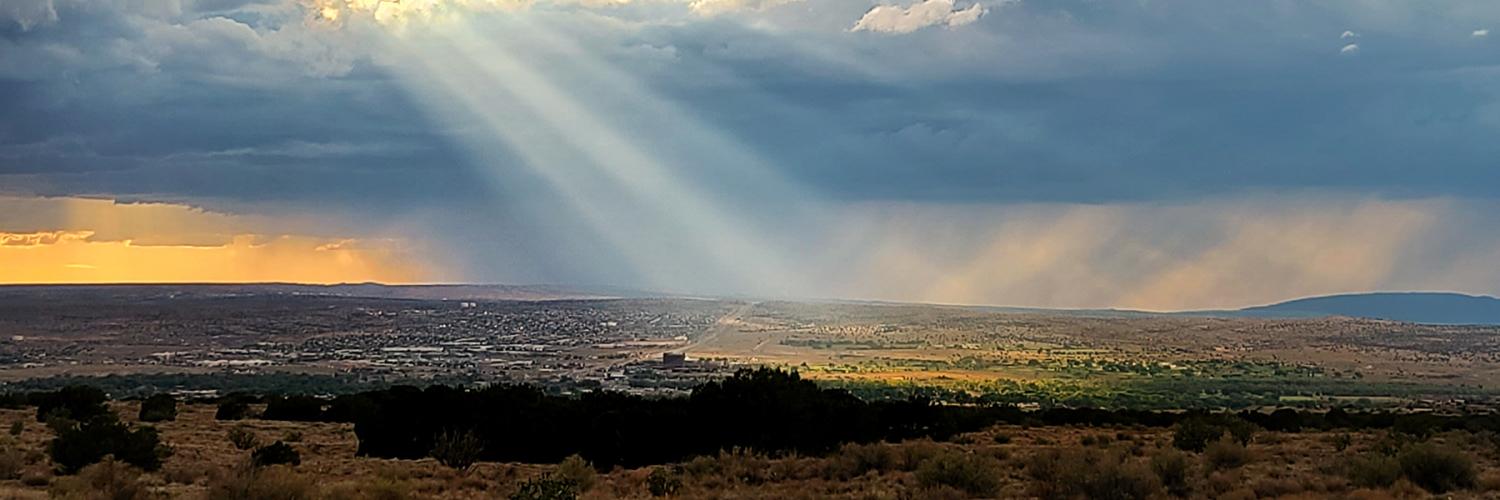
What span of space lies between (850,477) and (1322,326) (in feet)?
556

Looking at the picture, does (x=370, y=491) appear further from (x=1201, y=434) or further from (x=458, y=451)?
(x=1201, y=434)

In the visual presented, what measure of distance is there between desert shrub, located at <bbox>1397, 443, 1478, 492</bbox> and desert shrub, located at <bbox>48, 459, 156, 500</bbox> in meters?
21.6

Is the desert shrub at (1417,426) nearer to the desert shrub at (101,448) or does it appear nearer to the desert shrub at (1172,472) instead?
the desert shrub at (1172,472)

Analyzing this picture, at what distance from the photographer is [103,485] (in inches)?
819

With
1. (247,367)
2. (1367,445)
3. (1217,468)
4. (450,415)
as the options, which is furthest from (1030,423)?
(247,367)

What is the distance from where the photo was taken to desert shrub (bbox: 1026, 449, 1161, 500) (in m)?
21.1

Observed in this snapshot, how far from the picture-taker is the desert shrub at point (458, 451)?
27.8 meters

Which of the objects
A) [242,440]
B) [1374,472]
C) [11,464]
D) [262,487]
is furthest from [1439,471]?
[242,440]

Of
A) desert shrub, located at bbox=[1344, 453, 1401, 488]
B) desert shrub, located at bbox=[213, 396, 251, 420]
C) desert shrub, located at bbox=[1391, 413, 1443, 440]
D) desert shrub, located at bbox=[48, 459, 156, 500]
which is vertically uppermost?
desert shrub, located at bbox=[1344, 453, 1401, 488]

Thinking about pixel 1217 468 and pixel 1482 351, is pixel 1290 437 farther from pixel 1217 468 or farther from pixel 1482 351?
pixel 1482 351

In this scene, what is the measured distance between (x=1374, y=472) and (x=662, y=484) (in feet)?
42.1

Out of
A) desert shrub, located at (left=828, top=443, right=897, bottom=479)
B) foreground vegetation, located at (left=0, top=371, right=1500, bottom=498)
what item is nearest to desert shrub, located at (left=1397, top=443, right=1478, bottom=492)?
foreground vegetation, located at (left=0, top=371, right=1500, bottom=498)

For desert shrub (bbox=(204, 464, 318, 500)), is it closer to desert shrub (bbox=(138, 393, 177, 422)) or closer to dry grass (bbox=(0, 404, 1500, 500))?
dry grass (bbox=(0, 404, 1500, 500))

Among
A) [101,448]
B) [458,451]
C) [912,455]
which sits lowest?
[458,451]
